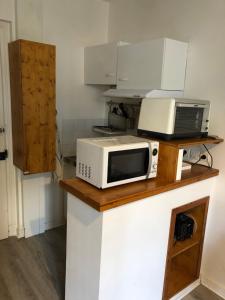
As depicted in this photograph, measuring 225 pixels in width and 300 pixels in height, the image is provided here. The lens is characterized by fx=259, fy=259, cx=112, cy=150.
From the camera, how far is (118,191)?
1530 mm

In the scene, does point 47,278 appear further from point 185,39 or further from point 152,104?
point 185,39

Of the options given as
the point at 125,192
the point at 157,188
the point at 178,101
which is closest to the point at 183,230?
the point at 157,188

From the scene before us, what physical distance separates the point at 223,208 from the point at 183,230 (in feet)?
1.20

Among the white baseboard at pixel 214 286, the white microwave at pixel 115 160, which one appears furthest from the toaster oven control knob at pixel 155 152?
the white baseboard at pixel 214 286

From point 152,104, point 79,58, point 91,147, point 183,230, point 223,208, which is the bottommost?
point 183,230

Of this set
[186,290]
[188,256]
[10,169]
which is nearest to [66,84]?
[10,169]

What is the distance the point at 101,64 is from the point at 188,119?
120 centimetres

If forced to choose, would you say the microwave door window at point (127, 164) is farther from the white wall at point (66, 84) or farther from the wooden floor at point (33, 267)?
the white wall at point (66, 84)

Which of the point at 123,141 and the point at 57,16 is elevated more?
the point at 57,16

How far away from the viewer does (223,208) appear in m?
2.04

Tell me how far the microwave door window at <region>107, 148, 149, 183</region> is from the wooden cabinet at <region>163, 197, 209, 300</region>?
488 mm

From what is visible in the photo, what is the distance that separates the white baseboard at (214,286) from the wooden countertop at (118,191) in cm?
95

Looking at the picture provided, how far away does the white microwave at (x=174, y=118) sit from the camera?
175 centimetres

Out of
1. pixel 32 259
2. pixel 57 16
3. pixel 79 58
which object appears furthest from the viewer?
pixel 79 58
